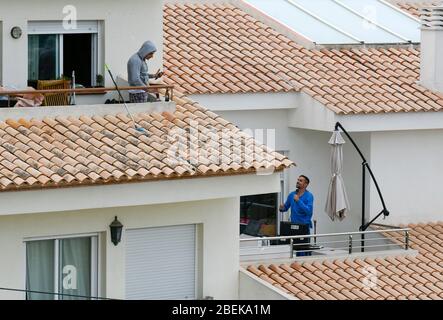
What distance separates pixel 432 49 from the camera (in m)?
34.9

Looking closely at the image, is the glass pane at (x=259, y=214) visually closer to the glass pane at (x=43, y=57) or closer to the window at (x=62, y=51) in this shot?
the window at (x=62, y=51)

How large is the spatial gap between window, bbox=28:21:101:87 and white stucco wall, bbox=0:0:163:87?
0.52ft

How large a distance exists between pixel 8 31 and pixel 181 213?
404 centimetres

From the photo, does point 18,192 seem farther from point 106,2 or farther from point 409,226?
point 409,226

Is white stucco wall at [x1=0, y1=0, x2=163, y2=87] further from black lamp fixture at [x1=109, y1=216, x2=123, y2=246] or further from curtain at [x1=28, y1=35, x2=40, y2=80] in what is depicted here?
black lamp fixture at [x1=109, y1=216, x2=123, y2=246]

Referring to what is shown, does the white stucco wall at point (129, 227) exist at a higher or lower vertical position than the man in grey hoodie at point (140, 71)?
lower

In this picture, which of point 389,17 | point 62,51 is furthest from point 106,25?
point 389,17

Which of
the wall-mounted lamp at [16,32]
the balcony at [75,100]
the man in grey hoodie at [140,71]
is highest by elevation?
the wall-mounted lamp at [16,32]

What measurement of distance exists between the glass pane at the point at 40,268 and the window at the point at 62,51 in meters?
3.46

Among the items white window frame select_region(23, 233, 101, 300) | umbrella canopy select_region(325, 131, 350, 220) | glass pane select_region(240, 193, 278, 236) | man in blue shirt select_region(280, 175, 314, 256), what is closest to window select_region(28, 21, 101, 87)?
white window frame select_region(23, 233, 101, 300)

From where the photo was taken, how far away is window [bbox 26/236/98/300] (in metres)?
27.6

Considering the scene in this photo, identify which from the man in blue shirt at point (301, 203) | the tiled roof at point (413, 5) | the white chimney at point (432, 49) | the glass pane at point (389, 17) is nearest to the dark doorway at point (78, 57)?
the man in blue shirt at point (301, 203)

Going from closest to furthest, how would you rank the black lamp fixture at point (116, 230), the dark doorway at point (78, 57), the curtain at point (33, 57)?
1. the black lamp fixture at point (116, 230)
2. the curtain at point (33, 57)
3. the dark doorway at point (78, 57)

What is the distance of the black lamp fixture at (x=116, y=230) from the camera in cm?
2789
